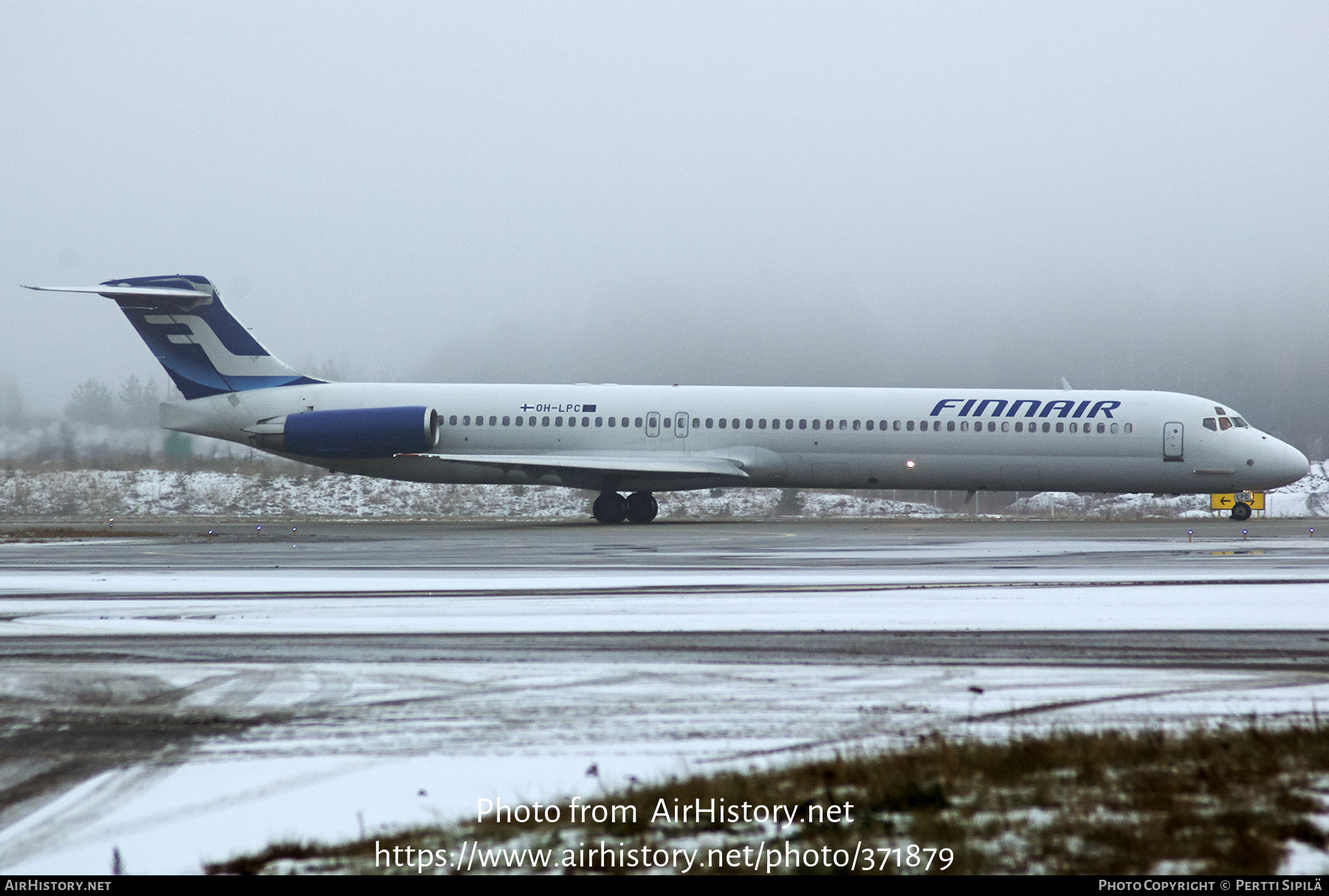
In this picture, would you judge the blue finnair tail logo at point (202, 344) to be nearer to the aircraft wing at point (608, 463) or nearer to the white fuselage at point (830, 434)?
the white fuselage at point (830, 434)

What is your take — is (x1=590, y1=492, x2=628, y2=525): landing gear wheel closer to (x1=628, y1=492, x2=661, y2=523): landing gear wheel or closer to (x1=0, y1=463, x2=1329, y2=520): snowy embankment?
(x1=628, y1=492, x2=661, y2=523): landing gear wheel

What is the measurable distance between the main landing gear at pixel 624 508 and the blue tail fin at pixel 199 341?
8.65m

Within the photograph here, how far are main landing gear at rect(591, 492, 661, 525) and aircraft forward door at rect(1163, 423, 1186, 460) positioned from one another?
12.6 m

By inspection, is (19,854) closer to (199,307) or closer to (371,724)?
(371,724)

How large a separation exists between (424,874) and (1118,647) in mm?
6161

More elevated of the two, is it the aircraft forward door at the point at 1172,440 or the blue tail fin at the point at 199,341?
the blue tail fin at the point at 199,341

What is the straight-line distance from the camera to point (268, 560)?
661 inches

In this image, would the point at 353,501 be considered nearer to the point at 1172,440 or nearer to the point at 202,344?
the point at 202,344

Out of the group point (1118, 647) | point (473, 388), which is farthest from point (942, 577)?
point (473, 388)

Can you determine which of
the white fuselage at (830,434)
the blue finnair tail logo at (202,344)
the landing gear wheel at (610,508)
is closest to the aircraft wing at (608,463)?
the white fuselage at (830,434)

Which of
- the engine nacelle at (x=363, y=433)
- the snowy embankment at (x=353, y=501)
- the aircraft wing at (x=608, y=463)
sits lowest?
the snowy embankment at (x=353, y=501)

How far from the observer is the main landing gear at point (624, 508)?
28359 millimetres

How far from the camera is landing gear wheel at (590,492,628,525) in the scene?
28.3 m

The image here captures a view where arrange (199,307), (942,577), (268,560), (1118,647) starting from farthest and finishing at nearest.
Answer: (199,307) → (268,560) → (942,577) → (1118,647)
